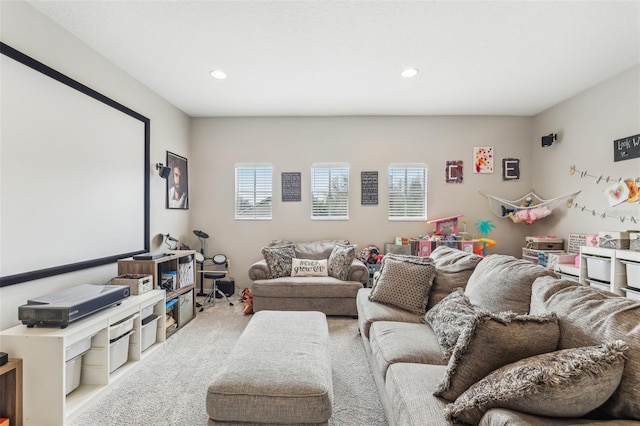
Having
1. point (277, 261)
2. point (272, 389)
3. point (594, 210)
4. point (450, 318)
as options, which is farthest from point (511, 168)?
point (272, 389)

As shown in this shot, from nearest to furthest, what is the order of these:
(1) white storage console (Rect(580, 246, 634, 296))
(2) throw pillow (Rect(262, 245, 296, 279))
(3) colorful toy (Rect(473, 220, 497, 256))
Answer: (1) white storage console (Rect(580, 246, 634, 296)) → (2) throw pillow (Rect(262, 245, 296, 279)) → (3) colorful toy (Rect(473, 220, 497, 256))

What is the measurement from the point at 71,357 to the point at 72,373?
0.16 meters

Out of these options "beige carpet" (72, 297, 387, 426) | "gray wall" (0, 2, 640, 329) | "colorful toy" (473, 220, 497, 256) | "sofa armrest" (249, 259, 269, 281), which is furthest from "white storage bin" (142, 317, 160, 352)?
"colorful toy" (473, 220, 497, 256)

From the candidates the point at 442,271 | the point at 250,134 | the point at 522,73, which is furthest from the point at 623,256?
the point at 250,134

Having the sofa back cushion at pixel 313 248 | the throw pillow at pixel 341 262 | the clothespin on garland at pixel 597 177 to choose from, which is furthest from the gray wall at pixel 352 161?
the throw pillow at pixel 341 262

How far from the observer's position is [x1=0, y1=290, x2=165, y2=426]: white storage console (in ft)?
5.50

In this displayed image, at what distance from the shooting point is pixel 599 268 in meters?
2.82

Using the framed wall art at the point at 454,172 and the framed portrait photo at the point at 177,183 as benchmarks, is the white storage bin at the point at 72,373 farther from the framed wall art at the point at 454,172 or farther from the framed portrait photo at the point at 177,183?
the framed wall art at the point at 454,172

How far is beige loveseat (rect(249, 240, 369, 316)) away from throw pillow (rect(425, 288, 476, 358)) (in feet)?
4.73

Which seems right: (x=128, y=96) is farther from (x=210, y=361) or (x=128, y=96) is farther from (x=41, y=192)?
(x=210, y=361)

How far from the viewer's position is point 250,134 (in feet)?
14.6

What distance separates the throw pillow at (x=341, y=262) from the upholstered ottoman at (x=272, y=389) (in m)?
1.93

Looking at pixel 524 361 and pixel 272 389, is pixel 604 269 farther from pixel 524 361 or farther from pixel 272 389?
pixel 272 389

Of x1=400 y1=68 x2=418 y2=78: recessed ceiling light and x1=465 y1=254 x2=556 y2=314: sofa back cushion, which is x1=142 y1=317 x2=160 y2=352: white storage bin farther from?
x1=400 y1=68 x2=418 y2=78: recessed ceiling light
